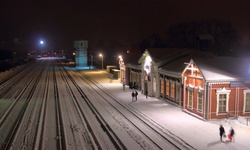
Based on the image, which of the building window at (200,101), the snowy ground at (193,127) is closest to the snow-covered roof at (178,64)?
the snowy ground at (193,127)

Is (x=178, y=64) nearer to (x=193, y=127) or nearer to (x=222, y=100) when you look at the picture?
(x=222, y=100)

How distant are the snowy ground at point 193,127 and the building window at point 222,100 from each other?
3.16 feet

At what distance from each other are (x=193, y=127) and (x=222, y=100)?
13.8 ft

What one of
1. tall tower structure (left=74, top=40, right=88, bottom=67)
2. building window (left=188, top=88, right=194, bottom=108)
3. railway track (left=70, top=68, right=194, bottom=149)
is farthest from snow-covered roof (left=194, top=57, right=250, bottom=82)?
tall tower structure (left=74, top=40, right=88, bottom=67)

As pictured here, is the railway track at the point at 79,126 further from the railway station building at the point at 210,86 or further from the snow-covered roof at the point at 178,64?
the snow-covered roof at the point at 178,64

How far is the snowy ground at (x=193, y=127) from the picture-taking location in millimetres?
18125

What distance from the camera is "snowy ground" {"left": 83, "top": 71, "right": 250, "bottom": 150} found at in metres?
18.1

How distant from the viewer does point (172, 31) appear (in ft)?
330

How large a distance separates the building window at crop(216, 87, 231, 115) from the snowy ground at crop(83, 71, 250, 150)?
964 mm

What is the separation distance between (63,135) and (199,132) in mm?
9495

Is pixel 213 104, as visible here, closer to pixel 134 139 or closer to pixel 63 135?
pixel 134 139

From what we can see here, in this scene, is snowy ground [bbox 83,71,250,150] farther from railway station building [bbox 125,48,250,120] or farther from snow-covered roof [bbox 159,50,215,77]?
snow-covered roof [bbox 159,50,215,77]

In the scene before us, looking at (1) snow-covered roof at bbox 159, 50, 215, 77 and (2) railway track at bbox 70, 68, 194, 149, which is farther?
(1) snow-covered roof at bbox 159, 50, 215, 77

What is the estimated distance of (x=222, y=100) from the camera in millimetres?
24344
